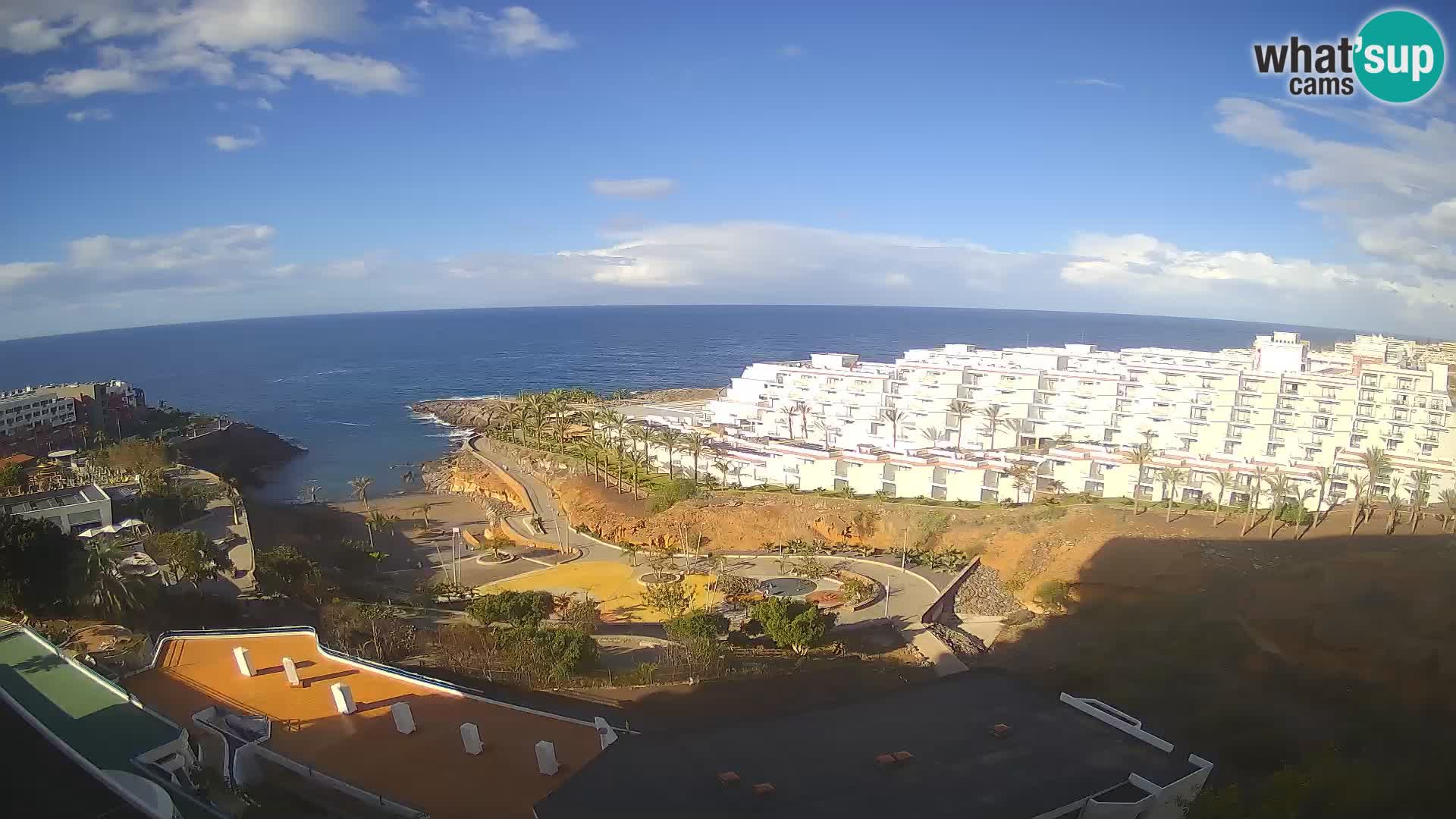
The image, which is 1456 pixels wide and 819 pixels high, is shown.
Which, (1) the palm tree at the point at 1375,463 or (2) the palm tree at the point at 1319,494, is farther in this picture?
(1) the palm tree at the point at 1375,463

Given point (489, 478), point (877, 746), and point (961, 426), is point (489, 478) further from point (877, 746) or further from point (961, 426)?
point (877, 746)

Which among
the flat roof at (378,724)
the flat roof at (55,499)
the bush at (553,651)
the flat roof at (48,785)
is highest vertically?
the flat roof at (55,499)

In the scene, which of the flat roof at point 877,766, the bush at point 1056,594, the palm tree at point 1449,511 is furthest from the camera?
the palm tree at point 1449,511

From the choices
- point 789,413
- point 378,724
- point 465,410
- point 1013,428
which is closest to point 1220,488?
point 1013,428

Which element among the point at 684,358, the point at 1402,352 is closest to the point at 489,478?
the point at 1402,352

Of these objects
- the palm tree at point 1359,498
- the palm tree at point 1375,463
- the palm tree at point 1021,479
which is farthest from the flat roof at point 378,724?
the palm tree at point 1375,463

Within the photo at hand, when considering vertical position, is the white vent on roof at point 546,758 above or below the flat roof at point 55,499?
below

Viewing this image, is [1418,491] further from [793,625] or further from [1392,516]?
[793,625]

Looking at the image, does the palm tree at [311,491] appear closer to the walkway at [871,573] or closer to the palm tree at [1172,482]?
the walkway at [871,573]
